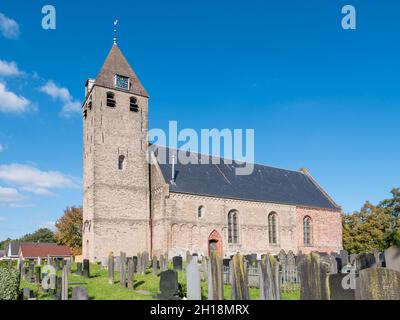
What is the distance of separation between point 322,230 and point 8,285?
30.9m

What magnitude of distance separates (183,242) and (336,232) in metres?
17.4

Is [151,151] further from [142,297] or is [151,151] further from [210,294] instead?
[210,294]

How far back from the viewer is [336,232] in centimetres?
3734

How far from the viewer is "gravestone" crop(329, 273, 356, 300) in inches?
273

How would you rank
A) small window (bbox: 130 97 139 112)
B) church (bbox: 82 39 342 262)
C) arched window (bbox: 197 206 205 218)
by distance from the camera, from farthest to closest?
small window (bbox: 130 97 139 112), arched window (bbox: 197 206 205 218), church (bbox: 82 39 342 262)

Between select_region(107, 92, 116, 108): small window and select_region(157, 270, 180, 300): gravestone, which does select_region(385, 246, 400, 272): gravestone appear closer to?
select_region(157, 270, 180, 300): gravestone

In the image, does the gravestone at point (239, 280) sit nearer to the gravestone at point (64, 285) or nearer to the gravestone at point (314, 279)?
the gravestone at point (314, 279)

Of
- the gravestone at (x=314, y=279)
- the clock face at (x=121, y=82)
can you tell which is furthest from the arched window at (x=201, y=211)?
the gravestone at (x=314, y=279)

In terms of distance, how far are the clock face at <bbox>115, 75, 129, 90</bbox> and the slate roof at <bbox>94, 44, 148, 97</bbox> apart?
0.26 meters

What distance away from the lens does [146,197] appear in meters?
29.3

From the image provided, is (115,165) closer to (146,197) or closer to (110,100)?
(146,197)

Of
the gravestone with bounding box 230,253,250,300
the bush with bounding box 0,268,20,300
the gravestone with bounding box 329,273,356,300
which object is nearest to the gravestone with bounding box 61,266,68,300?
the bush with bounding box 0,268,20,300
